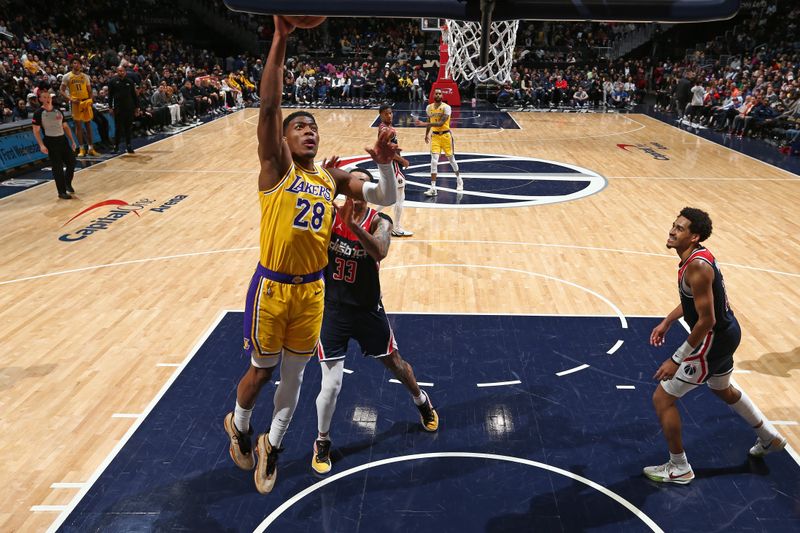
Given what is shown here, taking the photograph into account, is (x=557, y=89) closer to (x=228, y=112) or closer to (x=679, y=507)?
(x=228, y=112)

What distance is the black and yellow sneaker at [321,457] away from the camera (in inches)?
169

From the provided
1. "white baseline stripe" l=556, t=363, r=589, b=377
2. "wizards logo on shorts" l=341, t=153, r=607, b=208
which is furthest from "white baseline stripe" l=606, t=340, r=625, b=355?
"wizards logo on shorts" l=341, t=153, r=607, b=208

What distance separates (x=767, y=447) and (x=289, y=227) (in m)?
3.44

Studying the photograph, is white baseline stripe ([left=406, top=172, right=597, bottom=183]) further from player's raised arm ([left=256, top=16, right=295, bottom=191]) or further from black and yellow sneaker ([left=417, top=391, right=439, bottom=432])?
player's raised arm ([left=256, top=16, right=295, bottom=191])

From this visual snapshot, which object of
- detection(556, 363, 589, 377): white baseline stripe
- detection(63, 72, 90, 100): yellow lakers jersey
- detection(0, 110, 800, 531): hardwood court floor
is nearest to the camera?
detection(0, 110, 800, 531): hardwood court floor

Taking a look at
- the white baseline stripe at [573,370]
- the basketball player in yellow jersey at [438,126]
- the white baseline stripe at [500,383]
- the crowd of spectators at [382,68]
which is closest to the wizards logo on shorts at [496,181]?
the basketball player in yellow jersey at [438,126]

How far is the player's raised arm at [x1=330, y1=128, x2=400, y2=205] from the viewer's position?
350 cm

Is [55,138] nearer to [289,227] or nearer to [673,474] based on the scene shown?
[289,227]

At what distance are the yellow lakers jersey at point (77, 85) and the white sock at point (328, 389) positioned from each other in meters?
12.4

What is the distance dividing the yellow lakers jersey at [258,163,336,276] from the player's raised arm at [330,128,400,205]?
215 mm

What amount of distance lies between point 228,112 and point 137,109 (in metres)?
7.11

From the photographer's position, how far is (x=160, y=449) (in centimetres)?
453

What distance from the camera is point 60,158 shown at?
11.2 metres

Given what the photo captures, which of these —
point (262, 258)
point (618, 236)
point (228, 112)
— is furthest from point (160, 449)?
point (228, 112)
